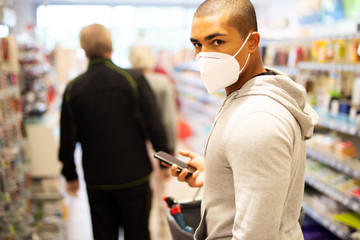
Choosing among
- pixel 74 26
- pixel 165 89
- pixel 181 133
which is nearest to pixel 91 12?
pixel 74 26

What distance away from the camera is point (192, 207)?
142cm

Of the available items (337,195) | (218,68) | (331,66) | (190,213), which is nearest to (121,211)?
(190,213)

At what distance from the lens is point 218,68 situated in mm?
1038

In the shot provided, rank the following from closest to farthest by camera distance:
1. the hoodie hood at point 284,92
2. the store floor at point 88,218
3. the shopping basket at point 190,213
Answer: the hoodie hood at point 284,92, the shopping basket at point 190,213, the store floor at point 88,218

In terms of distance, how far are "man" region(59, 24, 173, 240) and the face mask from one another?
3.96 feet

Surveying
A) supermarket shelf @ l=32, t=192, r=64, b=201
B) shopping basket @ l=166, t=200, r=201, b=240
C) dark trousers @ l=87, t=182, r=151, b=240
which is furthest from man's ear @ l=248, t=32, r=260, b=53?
supermarket shelf @ l=32, t=192, r=64, b=201

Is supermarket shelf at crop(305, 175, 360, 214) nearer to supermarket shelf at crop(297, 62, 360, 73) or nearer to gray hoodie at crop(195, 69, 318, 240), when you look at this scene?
supermarket shelf at crop(297, 62, 360, 73)

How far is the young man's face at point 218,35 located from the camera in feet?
3.19

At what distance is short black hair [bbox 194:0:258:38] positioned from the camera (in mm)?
973

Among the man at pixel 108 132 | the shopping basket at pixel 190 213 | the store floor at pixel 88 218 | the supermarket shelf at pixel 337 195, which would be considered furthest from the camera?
the store floor at pixel 88 218

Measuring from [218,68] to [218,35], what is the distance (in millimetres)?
106

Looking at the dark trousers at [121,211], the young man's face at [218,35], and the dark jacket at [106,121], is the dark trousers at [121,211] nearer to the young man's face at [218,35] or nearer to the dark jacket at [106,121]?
the dark jacket at [106,121]

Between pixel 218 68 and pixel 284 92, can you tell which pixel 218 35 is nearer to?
pixel 218 68

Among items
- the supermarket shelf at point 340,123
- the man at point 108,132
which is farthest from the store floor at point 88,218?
the supermarket shelf at point 340,123
